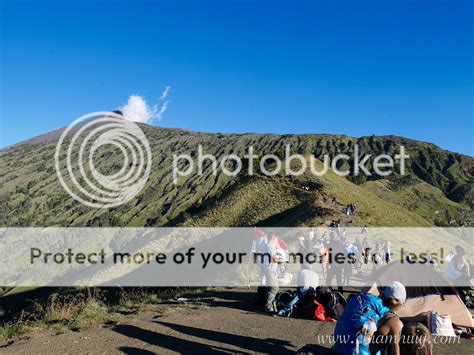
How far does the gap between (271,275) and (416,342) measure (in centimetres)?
433

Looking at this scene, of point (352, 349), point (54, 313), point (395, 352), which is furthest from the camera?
point (54, 313)

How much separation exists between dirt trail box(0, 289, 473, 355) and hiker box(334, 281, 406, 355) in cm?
111

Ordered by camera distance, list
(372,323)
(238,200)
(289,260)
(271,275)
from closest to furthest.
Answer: (372,323) → (271,275) → (289,260) → (238,200)

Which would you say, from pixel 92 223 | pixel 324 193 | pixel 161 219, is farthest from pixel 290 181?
pixel 92 223

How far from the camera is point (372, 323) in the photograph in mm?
5281

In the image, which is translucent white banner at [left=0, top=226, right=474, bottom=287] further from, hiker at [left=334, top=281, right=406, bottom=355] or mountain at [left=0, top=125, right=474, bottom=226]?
mountain at [left=0, top=125, right=474, bottom=226]

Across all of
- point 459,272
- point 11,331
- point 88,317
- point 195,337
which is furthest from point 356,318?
point 459,272

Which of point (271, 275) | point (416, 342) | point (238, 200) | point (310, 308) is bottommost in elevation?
point (310, 308)

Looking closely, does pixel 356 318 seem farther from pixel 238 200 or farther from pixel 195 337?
pixel 238 200

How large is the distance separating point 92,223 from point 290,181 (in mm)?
102476

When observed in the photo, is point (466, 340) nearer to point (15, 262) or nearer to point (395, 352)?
point (395, 352)

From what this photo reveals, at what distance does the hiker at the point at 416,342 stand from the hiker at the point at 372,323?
47 cm

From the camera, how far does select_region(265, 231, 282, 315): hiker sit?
957 cm

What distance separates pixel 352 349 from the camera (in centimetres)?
544
